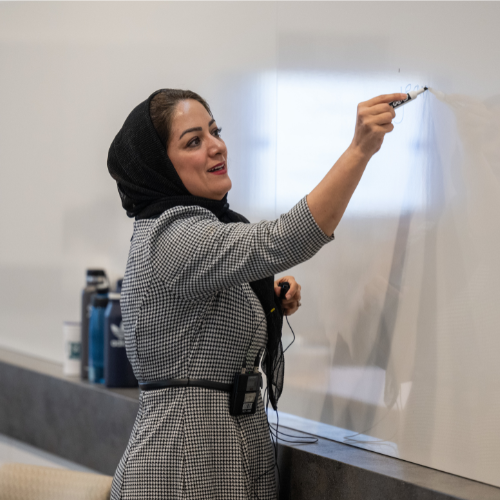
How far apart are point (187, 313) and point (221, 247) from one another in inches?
5.6

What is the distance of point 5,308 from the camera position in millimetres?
2348

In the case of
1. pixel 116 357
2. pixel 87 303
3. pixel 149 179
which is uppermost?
pixel 149 179

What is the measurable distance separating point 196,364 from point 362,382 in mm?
346

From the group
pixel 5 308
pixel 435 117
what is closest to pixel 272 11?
pixel 435 117

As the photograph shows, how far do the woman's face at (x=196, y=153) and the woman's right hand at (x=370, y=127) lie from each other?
0.84ft

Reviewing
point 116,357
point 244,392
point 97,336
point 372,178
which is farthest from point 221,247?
point 97,336

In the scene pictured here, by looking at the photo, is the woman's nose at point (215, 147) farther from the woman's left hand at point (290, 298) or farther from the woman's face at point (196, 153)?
the woman's left hand at point (290, 298)

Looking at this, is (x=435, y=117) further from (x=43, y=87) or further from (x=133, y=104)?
(x=43, y=87)

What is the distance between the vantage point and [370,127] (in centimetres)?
78

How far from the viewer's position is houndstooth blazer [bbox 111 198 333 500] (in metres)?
0.89

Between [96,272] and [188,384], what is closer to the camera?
[188,384]

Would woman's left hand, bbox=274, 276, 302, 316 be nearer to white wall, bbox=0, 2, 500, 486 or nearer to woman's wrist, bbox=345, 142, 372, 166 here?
white wall, bbox=0, 2, 500, 486

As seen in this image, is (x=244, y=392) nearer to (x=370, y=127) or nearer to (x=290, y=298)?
(x=290, y=298)

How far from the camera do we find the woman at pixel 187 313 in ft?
2.86
